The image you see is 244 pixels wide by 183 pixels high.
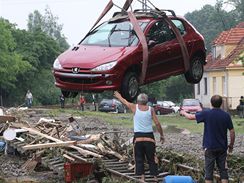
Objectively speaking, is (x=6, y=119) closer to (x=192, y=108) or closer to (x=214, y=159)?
(x=214, y=159)

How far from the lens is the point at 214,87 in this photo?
62.8m

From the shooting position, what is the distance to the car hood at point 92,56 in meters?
11.1

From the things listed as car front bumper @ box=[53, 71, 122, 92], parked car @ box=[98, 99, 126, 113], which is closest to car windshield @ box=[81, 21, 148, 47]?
car front bumper @ box=[53, 71, 122, 92]

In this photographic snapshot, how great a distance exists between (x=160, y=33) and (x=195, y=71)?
125cm

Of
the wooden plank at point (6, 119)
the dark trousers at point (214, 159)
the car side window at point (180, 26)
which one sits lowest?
the dark trousers at point (214, 159)

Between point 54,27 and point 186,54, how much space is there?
137 meters

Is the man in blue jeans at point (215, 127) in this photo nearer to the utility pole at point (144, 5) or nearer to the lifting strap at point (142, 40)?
the lifting strap at point (142, 40)

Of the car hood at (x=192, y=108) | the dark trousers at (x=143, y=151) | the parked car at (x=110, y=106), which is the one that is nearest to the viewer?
the dark trousers at (x=143, y=151)

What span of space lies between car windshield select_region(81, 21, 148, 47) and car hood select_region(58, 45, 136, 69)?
15 centimetres

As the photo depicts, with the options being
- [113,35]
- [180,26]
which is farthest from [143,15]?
[180,26]

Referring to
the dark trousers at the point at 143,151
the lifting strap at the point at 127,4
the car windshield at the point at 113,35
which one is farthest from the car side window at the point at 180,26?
the dark trousers at the point at 143,151

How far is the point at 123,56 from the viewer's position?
11070 millimetres

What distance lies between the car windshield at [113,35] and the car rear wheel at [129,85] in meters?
0.51

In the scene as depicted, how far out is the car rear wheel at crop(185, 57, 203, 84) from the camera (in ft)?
40.6
